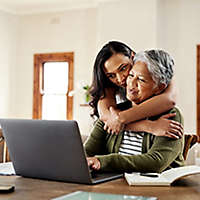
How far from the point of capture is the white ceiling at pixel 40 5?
655 cm

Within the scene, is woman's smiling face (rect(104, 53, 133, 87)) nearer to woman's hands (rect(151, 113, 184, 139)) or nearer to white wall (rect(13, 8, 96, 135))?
woman's hands (rect(151, 113, 184, 139))

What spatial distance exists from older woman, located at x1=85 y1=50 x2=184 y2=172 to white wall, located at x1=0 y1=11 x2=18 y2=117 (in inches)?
209

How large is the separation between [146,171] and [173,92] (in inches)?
14.7

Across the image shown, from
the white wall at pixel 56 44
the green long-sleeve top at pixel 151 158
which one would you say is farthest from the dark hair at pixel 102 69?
the white wall at pixel 56 44

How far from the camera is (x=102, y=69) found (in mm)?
1879

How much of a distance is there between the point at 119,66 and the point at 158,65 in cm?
22

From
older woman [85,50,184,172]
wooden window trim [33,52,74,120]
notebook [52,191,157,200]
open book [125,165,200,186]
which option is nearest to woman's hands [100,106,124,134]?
older woman [85,50,184,172]

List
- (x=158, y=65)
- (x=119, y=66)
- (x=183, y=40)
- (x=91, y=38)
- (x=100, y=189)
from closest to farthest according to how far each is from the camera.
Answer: (x=100, y=189), (x=158, y=65), (x=119, y=66), (x=183, y=40), (x=91, y=38)

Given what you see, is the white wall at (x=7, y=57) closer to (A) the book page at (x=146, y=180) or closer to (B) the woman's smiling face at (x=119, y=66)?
(B) the woman's smiling face at (x=119, y=66)

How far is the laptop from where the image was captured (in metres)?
1.28

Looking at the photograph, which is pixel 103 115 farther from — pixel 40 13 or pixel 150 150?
pixel 40 13

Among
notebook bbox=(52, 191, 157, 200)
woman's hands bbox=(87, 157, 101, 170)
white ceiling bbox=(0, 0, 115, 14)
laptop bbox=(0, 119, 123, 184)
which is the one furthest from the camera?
white ceiling bbox=(0, 0, 115, 14)

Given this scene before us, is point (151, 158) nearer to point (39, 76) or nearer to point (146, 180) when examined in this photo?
point (146, 180)

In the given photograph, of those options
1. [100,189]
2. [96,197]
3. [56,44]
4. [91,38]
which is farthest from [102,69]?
[56,44]
